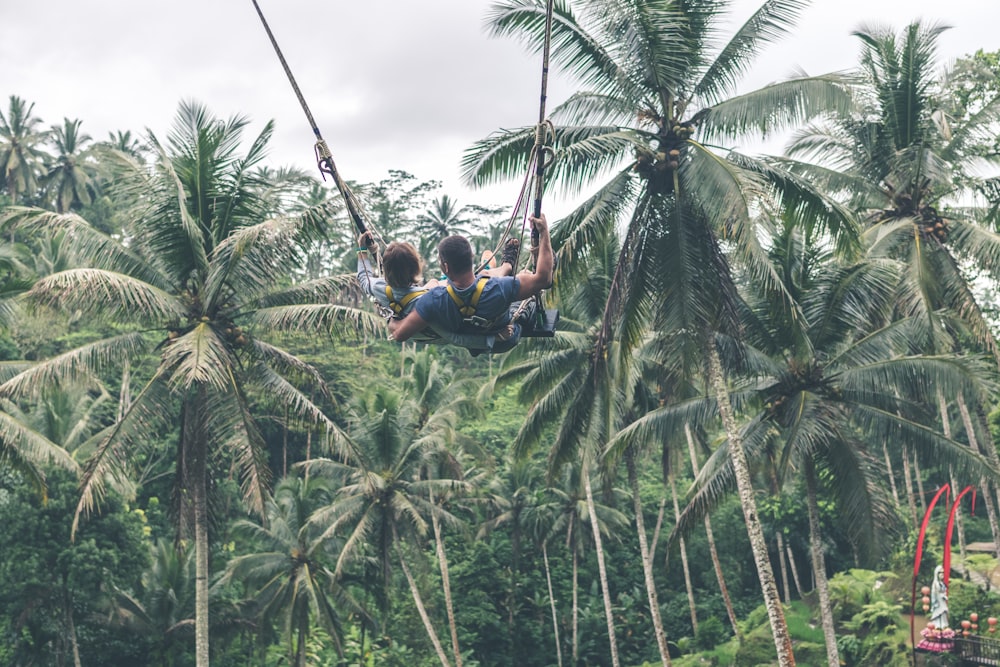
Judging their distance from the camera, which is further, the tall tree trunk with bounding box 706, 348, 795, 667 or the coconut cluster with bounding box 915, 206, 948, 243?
the coconut cluster with bounding box 915, 206, 948, 243

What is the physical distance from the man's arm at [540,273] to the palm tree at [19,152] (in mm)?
51240

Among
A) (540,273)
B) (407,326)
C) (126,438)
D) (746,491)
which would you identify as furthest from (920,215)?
(407,326)

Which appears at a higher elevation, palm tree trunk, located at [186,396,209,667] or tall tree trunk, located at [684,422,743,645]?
palm tree trunk, located at [186,396,209,667]

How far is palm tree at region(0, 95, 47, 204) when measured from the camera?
50.2m

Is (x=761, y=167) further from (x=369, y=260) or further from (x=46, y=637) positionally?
(x=46, y=637)

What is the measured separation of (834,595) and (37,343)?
27868 mm

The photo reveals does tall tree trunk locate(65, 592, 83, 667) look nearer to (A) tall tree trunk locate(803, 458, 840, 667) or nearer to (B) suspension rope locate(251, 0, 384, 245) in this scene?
(A) tall tree trunk locate(803, 458, 840, 667)

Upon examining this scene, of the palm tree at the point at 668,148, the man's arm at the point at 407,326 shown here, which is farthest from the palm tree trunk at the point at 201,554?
the man's arm at the point at 407,326

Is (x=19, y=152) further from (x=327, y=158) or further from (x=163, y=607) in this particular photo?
(x=327, y=158)

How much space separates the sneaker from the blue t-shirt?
0.71 m

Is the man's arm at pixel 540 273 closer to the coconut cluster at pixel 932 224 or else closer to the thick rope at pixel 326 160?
the thick rope at pixel 326 160

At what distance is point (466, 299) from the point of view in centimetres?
520

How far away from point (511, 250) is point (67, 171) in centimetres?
5227

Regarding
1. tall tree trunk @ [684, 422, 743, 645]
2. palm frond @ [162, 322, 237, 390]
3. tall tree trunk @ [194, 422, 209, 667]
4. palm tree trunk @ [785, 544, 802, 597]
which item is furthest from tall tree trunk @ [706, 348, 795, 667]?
palm tree trunk @ [785, 544, 802, 597]
